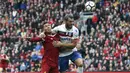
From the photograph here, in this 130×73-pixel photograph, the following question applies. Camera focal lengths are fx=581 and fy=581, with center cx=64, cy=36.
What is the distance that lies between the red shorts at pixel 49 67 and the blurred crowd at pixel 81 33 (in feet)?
30.0

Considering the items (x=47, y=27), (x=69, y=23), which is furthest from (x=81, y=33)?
(x=47, y=27)

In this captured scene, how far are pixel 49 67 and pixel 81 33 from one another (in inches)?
532

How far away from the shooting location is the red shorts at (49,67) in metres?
15.6

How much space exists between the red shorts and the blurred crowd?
9.13 metres

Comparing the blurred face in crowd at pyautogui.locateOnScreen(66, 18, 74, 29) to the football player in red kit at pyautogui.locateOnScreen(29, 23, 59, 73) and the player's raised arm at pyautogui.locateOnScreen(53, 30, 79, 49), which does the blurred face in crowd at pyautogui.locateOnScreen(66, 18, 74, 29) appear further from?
the football player in red kit at pyautogui.locateOnScreen(29, 23, 59, 73)

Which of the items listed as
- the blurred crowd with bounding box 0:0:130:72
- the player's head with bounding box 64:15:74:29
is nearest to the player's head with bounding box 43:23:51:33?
the player's head with bounding box 64:15:74:29

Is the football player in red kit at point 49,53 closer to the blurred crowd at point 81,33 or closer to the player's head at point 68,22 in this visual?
the player's head at point 68,22

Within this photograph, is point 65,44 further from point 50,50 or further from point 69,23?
point 69,23

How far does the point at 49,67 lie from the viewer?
1566 cm

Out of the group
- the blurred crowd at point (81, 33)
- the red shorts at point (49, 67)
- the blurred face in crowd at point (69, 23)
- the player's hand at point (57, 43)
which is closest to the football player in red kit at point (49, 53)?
the red shorts at point (49, 67)

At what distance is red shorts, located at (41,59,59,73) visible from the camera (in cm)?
1561

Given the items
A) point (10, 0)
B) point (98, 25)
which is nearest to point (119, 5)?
point (98, 25)

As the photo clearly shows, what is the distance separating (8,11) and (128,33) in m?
9.07

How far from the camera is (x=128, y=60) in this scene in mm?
25656
